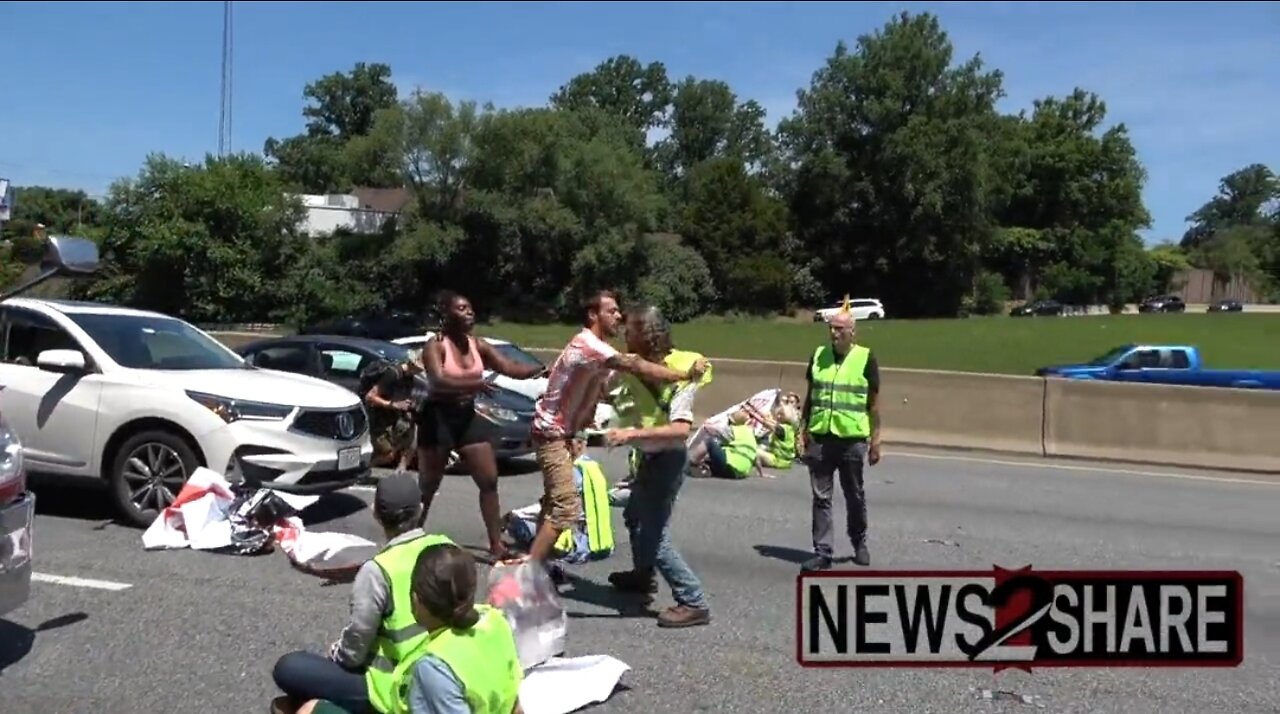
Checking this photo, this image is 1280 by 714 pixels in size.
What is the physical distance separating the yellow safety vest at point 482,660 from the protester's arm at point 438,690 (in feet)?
0.05

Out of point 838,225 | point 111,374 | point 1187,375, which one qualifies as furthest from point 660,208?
point 111,374

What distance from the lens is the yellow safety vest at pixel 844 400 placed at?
8.73 m

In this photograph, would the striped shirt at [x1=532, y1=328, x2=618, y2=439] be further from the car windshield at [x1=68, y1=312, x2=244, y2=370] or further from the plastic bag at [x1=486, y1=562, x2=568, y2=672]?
the car windshield at [x1=68, y1=312, x2=244, y2=370]

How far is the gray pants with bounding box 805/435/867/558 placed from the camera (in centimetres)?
875

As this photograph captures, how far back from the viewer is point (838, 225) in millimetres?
82875

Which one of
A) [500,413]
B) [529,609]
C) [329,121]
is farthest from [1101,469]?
[329,121]

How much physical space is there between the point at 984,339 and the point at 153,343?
4782cm

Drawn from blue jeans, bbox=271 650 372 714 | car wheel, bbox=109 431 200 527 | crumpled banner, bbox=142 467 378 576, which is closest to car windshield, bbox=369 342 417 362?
car wheel, bbox=109 431 200 527

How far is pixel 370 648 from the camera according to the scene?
179 inches

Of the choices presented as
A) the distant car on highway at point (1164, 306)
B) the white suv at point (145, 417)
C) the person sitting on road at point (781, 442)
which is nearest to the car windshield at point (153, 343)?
the white suv at point (145, 417)

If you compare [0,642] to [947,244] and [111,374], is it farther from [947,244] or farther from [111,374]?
[947,244]

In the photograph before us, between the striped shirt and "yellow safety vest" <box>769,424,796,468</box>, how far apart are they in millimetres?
7283

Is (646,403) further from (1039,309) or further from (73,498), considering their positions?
(1039,309)

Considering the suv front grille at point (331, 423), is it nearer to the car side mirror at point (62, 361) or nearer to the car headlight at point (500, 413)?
the car side mirror at point (62, 361)
